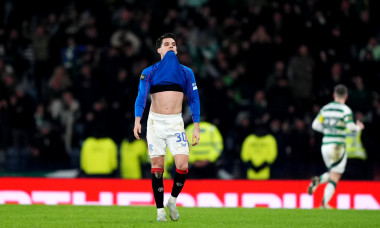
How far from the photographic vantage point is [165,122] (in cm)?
929

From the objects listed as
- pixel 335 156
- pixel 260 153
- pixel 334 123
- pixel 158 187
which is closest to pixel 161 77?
pixel 158 187

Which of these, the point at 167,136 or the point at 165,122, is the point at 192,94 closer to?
the point at 165,122

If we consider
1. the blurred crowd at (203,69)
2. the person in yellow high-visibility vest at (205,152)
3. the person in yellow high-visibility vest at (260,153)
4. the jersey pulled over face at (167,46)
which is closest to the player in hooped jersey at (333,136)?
the person in yellow high-visibility vest at (205,152)

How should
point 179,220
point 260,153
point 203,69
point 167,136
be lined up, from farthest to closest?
point 203,69 < point 260,153 < point 179,220 < point 167,136

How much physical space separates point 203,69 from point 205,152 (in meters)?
4.28

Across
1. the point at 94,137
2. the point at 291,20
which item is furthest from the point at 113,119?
the point at 291,20

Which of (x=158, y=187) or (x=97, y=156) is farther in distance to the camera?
(x=97, y=156)

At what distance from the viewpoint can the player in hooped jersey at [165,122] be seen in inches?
365

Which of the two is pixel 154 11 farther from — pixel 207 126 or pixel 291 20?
pixel 207 126

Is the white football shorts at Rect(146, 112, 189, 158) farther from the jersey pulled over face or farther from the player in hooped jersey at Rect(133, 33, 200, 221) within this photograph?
the jersey pulled over face

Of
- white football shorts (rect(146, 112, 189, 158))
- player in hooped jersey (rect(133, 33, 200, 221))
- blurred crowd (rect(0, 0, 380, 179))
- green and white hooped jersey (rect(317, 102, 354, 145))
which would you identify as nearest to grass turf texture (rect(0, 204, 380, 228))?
player in hooped jersey (rect(133, 33, 200, 221))

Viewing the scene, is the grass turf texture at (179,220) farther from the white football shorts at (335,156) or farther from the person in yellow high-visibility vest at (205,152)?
the person in yellow high-visibility vest at (205,152)

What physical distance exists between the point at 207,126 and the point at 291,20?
16.8 feet

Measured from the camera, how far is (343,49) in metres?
19.3
